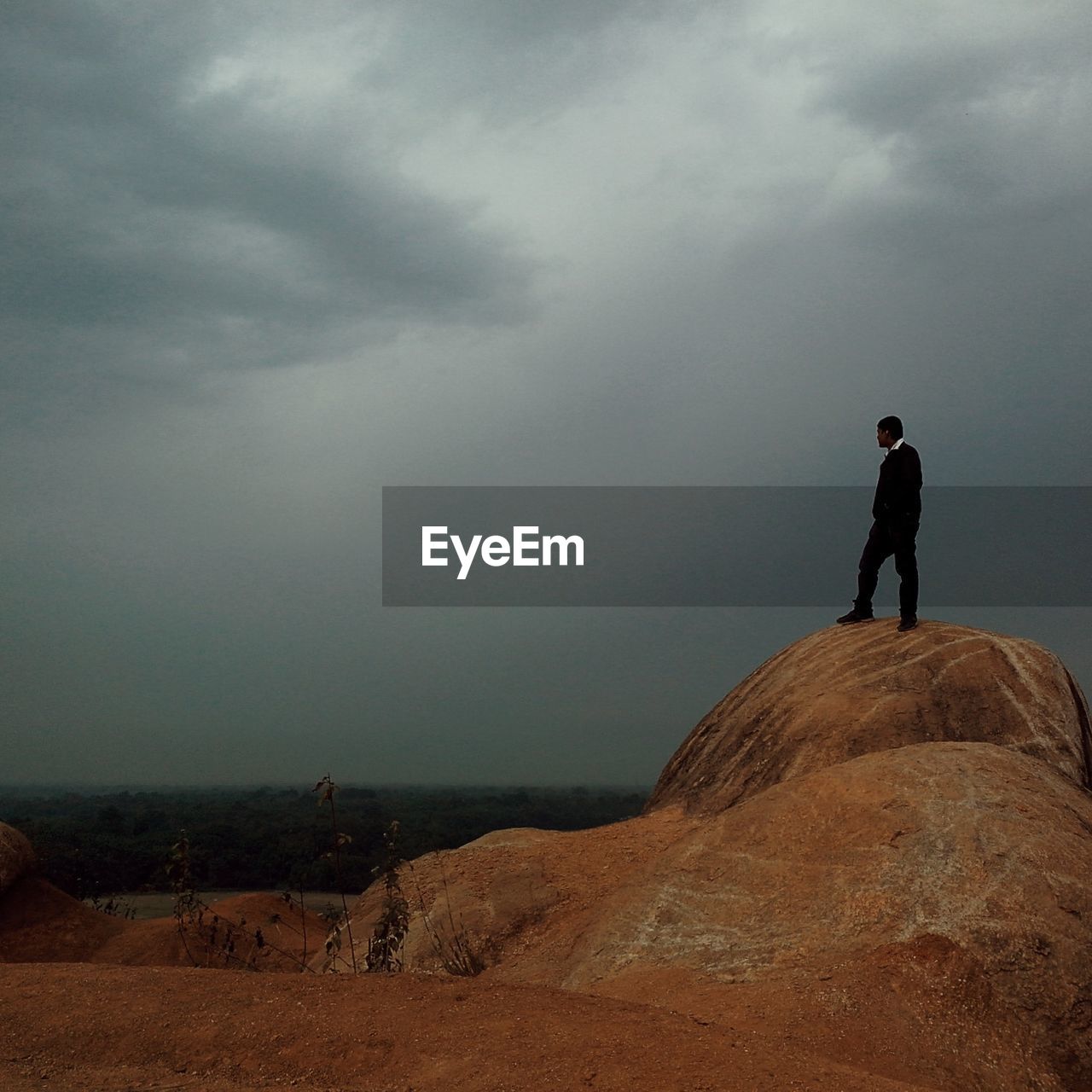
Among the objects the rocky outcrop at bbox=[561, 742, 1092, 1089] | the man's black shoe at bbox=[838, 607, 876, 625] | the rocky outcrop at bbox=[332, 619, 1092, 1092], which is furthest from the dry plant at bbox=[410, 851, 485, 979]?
the man's black shoe at bbox=[838, 607, 876, 625]

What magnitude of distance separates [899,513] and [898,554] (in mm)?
467

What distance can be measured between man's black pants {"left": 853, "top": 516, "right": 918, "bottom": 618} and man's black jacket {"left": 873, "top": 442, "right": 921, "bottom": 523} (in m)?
0.12

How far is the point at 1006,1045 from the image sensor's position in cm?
546

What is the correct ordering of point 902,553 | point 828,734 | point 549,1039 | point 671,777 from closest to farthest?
point 549,1039, point 828,734, point 902,553, point 671,777

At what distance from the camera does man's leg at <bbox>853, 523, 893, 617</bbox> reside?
11414mm

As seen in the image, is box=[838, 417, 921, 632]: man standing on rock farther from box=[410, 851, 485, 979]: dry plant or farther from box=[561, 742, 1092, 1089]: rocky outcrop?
box=[410, 851, 485, 979]: dry plant

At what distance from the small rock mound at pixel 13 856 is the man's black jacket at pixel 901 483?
43.6 ft

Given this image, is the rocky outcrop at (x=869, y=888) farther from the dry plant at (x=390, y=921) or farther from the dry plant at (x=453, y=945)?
the dry plant at (x=390, y=921)

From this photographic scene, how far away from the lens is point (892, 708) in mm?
9930

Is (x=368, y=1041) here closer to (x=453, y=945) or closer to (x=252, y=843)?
(x=453, y=945)

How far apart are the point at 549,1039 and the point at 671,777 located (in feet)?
26.5

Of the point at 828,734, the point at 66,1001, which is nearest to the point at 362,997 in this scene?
the point at 66,1001

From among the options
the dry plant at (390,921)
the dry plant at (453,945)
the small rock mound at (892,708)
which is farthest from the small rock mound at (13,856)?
the small rock mound at (892,708)

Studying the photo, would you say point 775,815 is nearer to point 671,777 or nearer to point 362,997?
point 362,997
